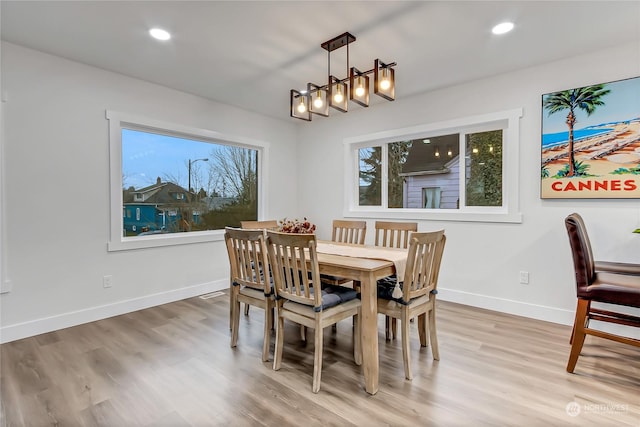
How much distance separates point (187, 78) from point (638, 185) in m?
4.42

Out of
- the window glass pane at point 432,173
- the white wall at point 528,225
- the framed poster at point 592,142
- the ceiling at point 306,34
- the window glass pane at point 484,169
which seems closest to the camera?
the ceiling at point 306,34

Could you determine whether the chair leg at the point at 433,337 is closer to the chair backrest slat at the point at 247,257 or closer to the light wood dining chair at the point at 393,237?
the light wood dining chair at the point at 393,237

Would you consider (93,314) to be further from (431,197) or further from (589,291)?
(589,291)

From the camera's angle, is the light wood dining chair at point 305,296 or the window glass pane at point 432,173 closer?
the light wood dining chair at point 305,296

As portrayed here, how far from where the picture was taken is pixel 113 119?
336cm

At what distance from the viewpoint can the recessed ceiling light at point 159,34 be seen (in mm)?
2561

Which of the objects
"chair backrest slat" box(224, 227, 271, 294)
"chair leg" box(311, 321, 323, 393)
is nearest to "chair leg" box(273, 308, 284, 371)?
"chair backrest slat" box(224, 227, 271, 294)

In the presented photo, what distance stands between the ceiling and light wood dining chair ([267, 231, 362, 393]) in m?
1.66

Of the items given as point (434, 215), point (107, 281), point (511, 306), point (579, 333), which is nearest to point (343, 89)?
point (434, 215)

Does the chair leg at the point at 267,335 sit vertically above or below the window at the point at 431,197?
below

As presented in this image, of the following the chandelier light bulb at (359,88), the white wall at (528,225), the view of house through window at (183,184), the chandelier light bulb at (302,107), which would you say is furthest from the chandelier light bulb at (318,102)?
the view of house through window at (183,184)

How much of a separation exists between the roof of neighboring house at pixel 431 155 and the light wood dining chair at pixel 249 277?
2584 mm

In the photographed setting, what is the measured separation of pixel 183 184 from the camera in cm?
420

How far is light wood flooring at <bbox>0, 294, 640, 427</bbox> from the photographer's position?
1.80 m
